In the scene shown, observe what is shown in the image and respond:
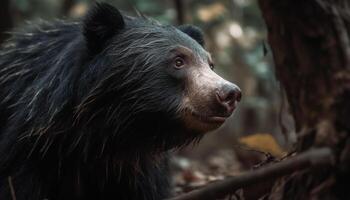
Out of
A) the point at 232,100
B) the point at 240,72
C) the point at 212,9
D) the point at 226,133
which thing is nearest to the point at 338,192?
the point at 232,100

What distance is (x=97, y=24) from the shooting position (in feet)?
16.3

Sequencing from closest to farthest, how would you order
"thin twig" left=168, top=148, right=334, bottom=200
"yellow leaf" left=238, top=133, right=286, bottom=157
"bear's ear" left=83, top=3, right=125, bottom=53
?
"thin twig" left=168, top=148, right=334, bottom=200 < "bear's ear" left=83, top=3, right=125, bottom=53 < "yellow leaf" left=238, top=133, right=286, bottom=157

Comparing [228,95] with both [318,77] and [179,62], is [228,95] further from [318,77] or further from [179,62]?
[318,77]

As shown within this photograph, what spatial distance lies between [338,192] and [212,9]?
7606mm

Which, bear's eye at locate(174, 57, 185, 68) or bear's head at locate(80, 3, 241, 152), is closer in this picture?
bear's head at locate(80, 3, 241, 152)

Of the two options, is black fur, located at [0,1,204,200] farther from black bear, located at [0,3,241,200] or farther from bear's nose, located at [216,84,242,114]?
bear's nose, located at [216,84,242,114]

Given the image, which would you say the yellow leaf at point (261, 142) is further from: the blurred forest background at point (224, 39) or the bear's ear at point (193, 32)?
the blurred forest background at point (224, 39)

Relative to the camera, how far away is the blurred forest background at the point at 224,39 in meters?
8.78

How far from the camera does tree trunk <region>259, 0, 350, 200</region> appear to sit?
2.89 meters

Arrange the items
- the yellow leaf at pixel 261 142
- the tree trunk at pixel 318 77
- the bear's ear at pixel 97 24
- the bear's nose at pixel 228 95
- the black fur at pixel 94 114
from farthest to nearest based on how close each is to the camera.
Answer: the yellow leaf at pixel 261 142 < the bear's ear at pixel 97 24 < the black fur at pixel 94 114 < the bear's nose at pixel 228 95 < the tree trunk at pixel 318 77

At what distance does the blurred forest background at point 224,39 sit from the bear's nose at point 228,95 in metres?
2.71

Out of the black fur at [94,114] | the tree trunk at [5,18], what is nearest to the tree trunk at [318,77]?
the black fur at [94,114]

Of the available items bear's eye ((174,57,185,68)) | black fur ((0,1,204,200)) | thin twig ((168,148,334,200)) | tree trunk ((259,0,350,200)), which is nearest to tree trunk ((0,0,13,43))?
black fur ((0,1,204,200))

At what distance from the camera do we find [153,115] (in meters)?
4.89
